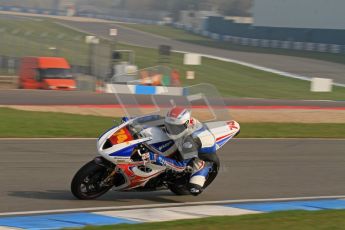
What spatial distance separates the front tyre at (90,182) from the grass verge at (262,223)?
69.1 inches

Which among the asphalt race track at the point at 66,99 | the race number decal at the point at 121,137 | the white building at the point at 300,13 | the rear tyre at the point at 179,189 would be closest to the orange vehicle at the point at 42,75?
the asphalt race track at the point at 66,99

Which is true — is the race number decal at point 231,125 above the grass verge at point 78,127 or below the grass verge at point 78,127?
above

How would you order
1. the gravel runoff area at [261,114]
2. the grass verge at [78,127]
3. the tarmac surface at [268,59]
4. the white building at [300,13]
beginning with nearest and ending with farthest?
the grass verge at [78,127] < the gravel runoff area at [261,114] < the tarmac surface at [268,59] < the white building at [300,13]

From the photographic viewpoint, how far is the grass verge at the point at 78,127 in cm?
1806

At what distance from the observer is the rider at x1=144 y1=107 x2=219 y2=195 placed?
1016 centimetres

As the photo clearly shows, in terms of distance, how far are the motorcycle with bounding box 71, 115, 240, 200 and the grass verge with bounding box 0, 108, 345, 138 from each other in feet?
24.6

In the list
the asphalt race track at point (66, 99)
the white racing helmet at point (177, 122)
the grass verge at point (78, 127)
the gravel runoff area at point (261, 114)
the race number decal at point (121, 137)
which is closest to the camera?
the race number decal at point (121, 137)

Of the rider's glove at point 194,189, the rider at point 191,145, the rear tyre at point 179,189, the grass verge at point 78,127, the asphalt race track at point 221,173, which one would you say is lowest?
the grass verge at point 78,127

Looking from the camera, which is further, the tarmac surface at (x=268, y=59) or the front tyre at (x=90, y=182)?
the tarmac surface at (x=268, y=59)

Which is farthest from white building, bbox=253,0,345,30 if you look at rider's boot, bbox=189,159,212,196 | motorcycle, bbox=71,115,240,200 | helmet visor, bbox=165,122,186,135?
helmet visor, bbox=165,122,186,135

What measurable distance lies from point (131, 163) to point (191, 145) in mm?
952

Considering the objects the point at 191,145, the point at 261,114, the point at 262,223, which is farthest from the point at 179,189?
the point at 261,114

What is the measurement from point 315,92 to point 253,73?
931 cm

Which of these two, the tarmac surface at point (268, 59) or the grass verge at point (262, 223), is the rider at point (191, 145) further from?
the tarmac surface at point (268, 59)
